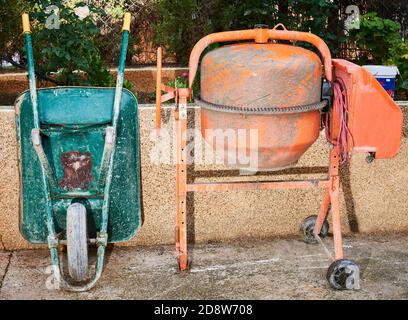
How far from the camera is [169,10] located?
6836 mm

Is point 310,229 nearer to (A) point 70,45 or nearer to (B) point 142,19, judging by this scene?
(A) point 70,45

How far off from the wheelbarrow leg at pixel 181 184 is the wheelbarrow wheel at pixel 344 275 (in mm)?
864

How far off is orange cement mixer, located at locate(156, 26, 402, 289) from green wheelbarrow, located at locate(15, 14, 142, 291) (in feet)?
1.14

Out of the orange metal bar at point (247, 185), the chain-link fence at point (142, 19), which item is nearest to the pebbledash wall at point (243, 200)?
the orange metal bar at point (247, 185)

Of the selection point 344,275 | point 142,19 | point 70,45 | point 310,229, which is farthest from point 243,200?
point 142,19

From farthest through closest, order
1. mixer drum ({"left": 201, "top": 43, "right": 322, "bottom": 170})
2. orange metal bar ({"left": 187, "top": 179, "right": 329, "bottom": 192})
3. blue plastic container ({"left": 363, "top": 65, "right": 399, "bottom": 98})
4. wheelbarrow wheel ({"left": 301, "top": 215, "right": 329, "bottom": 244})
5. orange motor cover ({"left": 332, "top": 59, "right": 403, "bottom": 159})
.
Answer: blue plastic container ({"left": 363, "top": 65, "right": 399, "bottom": 98}) → wheelbarrow wheel ({"left": 301, "top": 215, "right": 329, "bottom": 244}) → orange metal bar ({"left": 187, "top": 179, "right": 329, "bottom": 192}) → orange motor cover ({"left": 332, "top": 59, "right": 403, "bottom": 159}) → mixer drum ({"left": 201, "top": 43, "right": 322, "bottom": 170})

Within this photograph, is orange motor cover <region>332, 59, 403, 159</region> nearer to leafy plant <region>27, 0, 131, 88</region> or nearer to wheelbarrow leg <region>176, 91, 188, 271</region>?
wheelbarrow leg <region>176, 91, 188, 271</region>

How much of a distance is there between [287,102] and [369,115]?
0.47 m

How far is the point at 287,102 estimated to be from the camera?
131 inches

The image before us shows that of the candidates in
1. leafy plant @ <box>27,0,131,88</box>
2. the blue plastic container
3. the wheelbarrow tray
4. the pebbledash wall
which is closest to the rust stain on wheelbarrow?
the wheelbarrow tray

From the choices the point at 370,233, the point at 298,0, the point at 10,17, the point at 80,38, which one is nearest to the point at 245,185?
the point at 370,233

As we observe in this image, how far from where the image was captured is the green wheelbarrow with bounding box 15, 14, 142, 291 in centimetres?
363

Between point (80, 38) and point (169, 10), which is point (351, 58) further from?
point (80, 38)

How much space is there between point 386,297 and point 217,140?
4.12 ft
